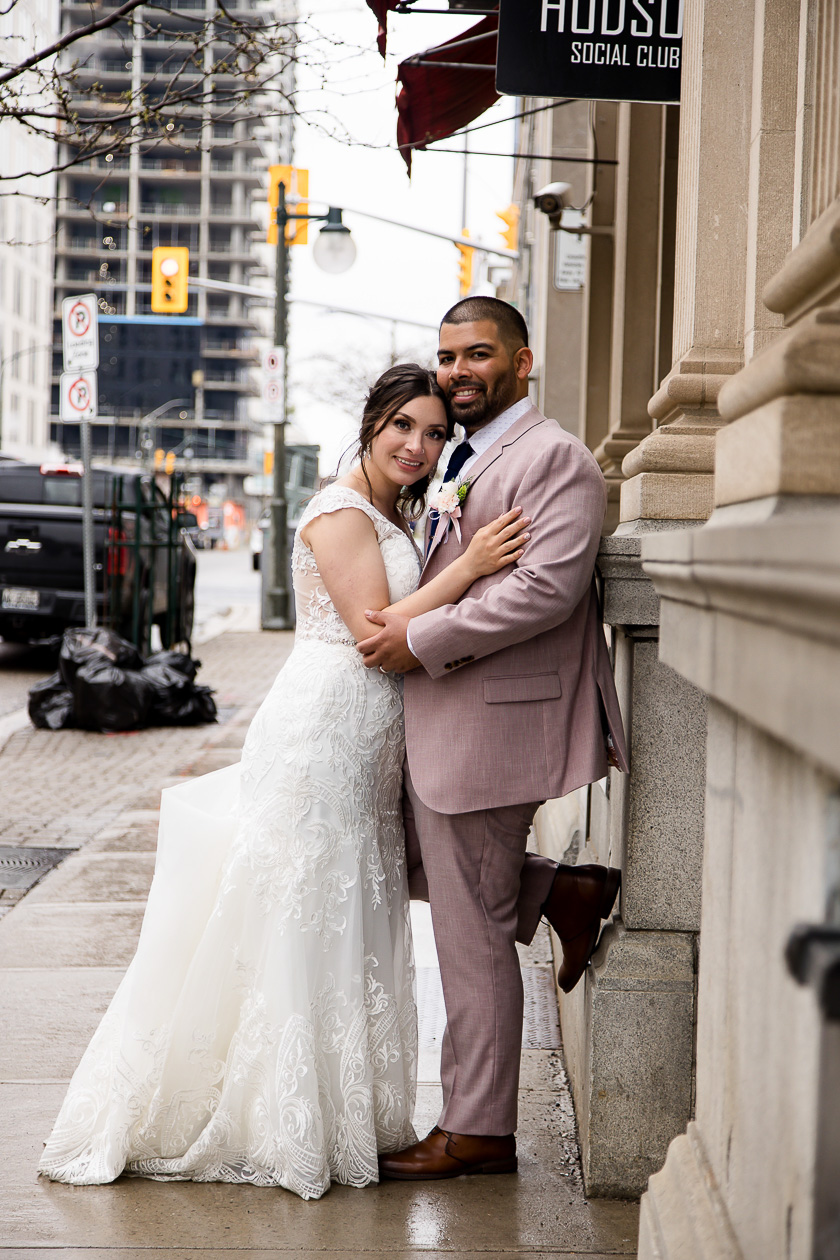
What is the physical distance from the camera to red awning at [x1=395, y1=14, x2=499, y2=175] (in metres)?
7.45

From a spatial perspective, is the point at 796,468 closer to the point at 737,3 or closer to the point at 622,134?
the point at 737,3

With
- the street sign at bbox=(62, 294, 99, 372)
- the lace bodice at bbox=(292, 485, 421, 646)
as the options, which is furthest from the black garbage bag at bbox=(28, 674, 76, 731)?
the lace bodice at bbox=(292, 485, 421, 646)

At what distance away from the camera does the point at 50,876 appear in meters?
6.60

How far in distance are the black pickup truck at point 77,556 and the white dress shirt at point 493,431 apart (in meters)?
9.51

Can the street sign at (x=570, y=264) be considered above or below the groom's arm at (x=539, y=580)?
above

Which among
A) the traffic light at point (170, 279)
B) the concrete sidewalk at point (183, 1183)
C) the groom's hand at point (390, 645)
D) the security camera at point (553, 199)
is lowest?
the concrete sidewalk at point (183, 1183)

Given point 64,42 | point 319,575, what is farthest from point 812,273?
point 64,42

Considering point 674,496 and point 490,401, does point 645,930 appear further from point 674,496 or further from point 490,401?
point 490,401

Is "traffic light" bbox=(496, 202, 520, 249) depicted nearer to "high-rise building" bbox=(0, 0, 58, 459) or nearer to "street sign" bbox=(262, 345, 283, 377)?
"street sign" bbox=(262, 345, 283, 377)

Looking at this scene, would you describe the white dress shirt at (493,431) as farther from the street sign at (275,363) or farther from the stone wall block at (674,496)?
the street sign at (275,363)

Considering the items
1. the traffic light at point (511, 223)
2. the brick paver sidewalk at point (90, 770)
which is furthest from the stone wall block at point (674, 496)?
the traffic light at point (511, 223)

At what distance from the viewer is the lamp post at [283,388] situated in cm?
2000

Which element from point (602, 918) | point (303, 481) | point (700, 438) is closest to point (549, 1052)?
point (602, 918)

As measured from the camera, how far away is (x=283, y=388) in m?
21.2
